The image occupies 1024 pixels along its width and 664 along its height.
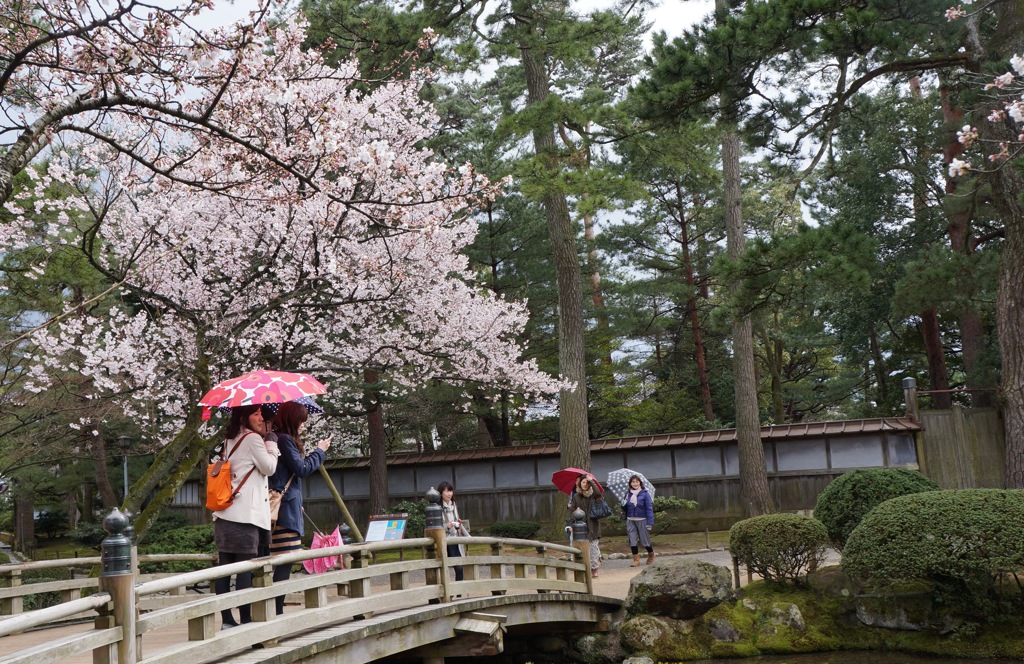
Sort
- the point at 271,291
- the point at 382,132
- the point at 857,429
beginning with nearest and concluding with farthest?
the point at 271,291 → the point at 382,132 → the point at 857,429

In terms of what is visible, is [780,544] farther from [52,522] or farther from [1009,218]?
[52,522]

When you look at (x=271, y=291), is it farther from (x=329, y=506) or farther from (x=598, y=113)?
(x=329, y=506)

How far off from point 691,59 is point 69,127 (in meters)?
8.05

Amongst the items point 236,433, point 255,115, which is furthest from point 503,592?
point 255,115

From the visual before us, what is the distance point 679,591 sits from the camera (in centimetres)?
1120

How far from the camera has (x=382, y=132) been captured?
16.8m

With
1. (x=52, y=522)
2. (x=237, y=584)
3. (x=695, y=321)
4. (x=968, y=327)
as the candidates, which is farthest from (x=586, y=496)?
(x=52, y=522)

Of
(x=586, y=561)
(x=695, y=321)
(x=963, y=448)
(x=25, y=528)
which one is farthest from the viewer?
(x=25, y=528)

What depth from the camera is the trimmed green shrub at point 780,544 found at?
36.8 feet

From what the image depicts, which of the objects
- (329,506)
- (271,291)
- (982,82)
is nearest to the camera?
(982,82)

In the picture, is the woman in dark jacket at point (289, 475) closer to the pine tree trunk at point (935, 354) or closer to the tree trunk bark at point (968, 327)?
the tree trunk bark at point (968, 327)

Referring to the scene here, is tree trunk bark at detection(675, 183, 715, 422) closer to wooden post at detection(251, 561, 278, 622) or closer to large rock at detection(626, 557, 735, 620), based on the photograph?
large rock at detection(626, 557, 735, 620)

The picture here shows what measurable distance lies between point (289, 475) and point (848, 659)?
720 cm

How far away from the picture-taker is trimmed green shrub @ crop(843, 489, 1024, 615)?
950 centimetres
